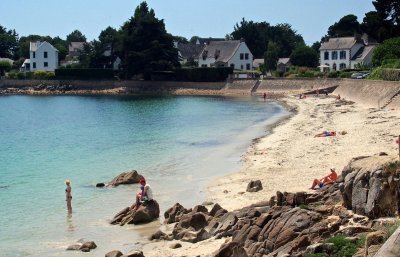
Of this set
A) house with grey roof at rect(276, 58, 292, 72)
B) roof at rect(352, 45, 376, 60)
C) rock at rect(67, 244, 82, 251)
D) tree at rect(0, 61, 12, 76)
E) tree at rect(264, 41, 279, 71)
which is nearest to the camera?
rock at rect(67, 244, 82, 251)

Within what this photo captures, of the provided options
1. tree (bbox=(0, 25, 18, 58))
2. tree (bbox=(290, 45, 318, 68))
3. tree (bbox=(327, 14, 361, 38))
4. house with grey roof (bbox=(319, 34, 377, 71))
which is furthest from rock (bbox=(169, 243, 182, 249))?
tree (bbox=(0, 25, 18, 58))

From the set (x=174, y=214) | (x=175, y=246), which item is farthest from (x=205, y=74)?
(x=175, y=246)

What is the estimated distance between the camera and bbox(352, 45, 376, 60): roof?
10561 cm

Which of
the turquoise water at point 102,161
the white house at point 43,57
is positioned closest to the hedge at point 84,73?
the white house at point 43,57

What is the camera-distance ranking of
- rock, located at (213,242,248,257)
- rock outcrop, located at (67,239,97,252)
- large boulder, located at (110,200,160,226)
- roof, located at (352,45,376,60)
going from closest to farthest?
rock, located at (213,242,248,257)
rock outcrop, located at (67,239,97,252)
large boulder, located at (110,200,160,226)
roof, located at (352,45,376,60)

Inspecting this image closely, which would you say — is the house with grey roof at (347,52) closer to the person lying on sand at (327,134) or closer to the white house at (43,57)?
the white house at (43,57)

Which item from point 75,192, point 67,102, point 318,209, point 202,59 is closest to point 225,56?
point 202,59

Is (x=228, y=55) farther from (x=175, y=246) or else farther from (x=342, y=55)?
(x=175, y=246)

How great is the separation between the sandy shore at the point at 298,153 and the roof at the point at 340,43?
55.7 metres

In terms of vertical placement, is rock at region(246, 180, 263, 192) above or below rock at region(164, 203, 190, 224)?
above

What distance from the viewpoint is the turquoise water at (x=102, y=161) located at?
21.7 metres

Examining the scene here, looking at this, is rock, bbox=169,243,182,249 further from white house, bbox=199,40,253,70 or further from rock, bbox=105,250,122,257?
white house, bbox=199,40,253,70

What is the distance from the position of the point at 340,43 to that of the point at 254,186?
295ft

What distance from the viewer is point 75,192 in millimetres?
28719
